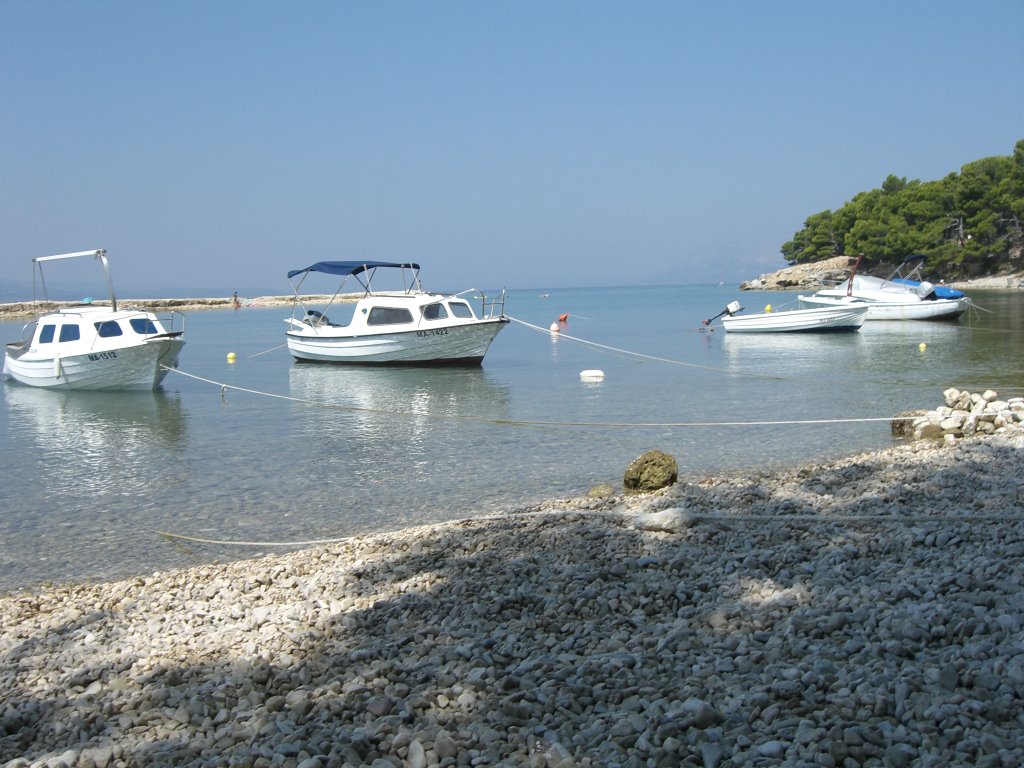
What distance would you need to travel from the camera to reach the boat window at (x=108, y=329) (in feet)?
79.3

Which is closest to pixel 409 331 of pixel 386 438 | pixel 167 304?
pixel 386 438

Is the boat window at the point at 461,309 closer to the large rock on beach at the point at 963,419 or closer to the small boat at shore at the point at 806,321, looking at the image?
the small boat at shore at the point at 806,321

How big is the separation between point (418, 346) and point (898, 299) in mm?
29438

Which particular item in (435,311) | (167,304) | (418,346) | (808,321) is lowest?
(808,321)

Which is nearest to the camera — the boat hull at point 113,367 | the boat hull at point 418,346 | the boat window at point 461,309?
the boat hull at point 113,367

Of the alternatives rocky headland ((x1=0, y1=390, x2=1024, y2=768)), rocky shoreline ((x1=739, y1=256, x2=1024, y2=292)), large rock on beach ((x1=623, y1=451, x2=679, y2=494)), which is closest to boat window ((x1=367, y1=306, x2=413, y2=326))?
large rock on beach ((x1=623, y1=451, x2=679, y2=494))

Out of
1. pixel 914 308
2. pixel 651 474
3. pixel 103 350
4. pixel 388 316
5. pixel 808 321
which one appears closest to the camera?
pixel 651 474

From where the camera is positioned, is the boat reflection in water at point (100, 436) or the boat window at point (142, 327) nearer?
the boat reflection in water at point (100, 436)

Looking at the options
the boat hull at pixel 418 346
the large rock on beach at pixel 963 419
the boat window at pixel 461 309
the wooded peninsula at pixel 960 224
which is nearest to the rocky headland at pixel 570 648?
the large rock on beach at pixel 963 419

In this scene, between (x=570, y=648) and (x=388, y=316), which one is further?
(x=388, y=316)

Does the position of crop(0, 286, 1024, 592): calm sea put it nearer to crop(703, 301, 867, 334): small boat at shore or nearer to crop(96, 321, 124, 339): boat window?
crop(96, 321, 124, 339): boat window

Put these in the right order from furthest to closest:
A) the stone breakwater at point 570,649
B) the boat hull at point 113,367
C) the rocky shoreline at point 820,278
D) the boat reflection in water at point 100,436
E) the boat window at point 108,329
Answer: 1. the rocky shoreline at point 820,278
2. the boat window at point 108,329
3. the boat hull at point 113,367
4. the boat reflection in water at point 100,436
5. the stone breakwater at point 570,649

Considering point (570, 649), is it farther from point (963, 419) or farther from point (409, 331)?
point (409, 331)

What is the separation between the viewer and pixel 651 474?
33.6ft
